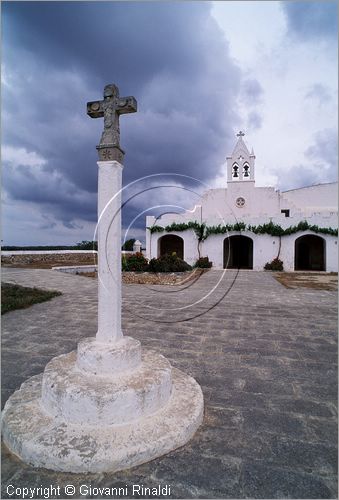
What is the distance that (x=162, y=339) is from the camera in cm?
492

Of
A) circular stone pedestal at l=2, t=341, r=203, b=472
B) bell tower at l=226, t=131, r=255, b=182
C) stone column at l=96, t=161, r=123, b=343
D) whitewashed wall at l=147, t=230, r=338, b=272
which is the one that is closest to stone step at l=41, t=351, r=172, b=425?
circular stone pedestal at l=2, t=341, r=203, b=472

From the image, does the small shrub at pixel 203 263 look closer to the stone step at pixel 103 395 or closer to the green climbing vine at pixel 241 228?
the green climbing vine at pixel 241 228

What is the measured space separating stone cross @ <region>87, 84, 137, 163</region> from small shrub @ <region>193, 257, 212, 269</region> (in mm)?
17701

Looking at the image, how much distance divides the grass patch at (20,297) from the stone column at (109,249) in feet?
16.1

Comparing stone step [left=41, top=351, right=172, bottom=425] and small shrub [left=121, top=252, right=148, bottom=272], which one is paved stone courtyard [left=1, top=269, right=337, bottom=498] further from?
small shrub [left=121, top=252, right=148, bottom=272]

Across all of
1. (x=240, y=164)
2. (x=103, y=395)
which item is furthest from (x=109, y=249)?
(x=240, y=164)

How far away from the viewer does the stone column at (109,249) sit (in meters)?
2.76

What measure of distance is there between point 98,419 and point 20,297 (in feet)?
21.7

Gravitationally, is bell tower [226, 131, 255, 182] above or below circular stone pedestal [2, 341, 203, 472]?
above

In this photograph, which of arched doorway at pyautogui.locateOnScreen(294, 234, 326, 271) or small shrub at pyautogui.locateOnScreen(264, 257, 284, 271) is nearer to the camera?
small shrub at pyautogui.locateOnScreen(264, 257, 284, 271)

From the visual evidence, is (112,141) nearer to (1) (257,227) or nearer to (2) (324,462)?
(2) (324,462)

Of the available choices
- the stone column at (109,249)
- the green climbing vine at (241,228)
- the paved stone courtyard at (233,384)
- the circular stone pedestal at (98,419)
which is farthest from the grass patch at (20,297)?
the green climbing vine at (241,228)

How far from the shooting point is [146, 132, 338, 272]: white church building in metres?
19.8

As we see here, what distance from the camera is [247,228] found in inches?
804
